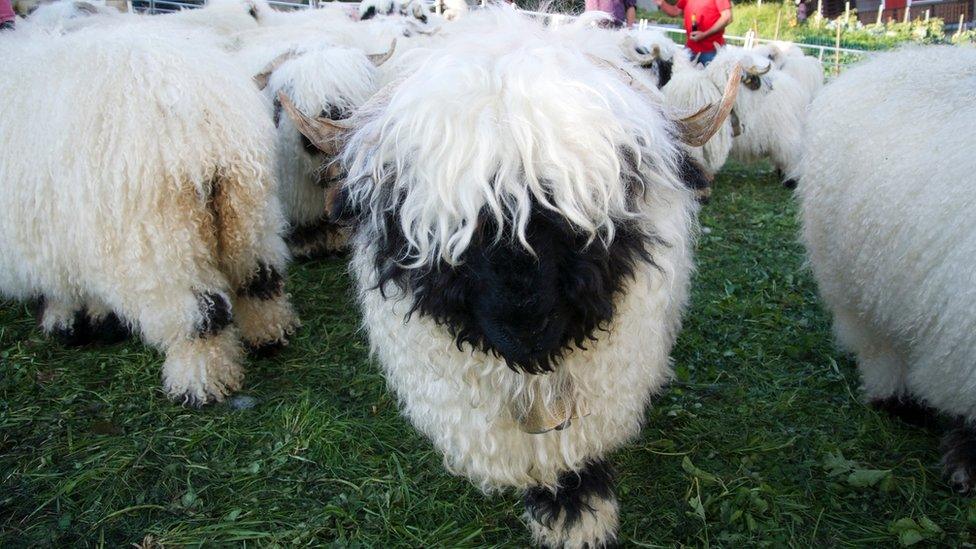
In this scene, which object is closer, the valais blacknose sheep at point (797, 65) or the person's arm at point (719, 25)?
the person's arm at point (719, 25)

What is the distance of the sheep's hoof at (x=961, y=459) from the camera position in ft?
8.52

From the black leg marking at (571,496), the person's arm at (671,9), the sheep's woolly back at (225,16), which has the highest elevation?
the person's arm at (671,9)

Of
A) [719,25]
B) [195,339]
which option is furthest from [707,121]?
[719,25]

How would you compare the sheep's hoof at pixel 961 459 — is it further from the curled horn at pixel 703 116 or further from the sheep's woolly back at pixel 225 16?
the sheep's woolly back at pixel 225 16

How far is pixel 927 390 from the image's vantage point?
8.36ft

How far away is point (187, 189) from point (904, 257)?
299 centimetres

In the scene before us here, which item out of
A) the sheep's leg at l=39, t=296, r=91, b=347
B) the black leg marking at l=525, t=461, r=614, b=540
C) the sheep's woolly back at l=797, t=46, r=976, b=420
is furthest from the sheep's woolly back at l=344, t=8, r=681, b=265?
the sheep's leg at l=39, t=296, r=91, b=347

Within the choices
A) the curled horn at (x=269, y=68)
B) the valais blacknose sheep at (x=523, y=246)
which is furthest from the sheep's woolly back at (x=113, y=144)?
the curled horn at (x=269, y=68)

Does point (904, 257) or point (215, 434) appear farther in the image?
point (215, 434)

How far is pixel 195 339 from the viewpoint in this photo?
3277 mm

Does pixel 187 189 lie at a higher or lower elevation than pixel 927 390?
higher

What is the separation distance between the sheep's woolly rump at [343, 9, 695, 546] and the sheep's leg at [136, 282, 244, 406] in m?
1.20

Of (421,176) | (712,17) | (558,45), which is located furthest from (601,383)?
(712,17)

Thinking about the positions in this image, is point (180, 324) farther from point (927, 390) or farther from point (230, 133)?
point (927, 390)
